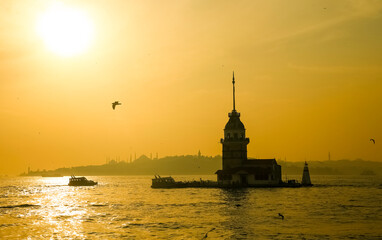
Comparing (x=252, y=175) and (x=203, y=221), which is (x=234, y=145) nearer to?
(x=252, y=175)

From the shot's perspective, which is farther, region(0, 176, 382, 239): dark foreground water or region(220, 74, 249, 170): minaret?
region(220, 74, 249, 170): minaret

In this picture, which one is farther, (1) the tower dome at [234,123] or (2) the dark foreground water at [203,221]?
(1) the tower dome at [234,123]

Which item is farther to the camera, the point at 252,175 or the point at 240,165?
the point at 240,165

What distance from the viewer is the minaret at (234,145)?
400ft

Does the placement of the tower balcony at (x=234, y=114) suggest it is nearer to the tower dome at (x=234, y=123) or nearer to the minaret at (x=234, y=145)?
the tower dome at (x=234, y=123)

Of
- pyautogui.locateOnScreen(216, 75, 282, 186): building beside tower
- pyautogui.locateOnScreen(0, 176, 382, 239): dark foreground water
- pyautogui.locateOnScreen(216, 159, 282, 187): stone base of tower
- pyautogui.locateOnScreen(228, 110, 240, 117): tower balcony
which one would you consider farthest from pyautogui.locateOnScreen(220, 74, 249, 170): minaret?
pyautogui.locateOnScreen(0, 176, 382, 239): dark foreground water

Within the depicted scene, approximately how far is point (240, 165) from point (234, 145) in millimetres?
4994

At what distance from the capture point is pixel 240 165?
399ft

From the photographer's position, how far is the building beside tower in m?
119

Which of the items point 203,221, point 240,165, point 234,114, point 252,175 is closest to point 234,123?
point 234,114

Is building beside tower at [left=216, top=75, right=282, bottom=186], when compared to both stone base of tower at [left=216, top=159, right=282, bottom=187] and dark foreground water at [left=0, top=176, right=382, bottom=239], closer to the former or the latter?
stone base of tower at [left=216, top=159, right=282, bottom=187]

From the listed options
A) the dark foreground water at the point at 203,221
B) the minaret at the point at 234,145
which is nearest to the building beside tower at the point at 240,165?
the minaret at the point at 234,145

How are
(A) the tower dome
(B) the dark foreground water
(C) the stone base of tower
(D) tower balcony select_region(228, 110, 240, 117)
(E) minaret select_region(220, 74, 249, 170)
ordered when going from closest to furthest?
(B) the dark foreground water, (C) the stone base of tower, (E) minaret select_region(220, 74, 249, 170), (A) the tower dome, (D) tower balcony select_region(228, 110, 240, 117)

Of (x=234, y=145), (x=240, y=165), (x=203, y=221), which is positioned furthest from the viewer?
(x=234, y=145)
